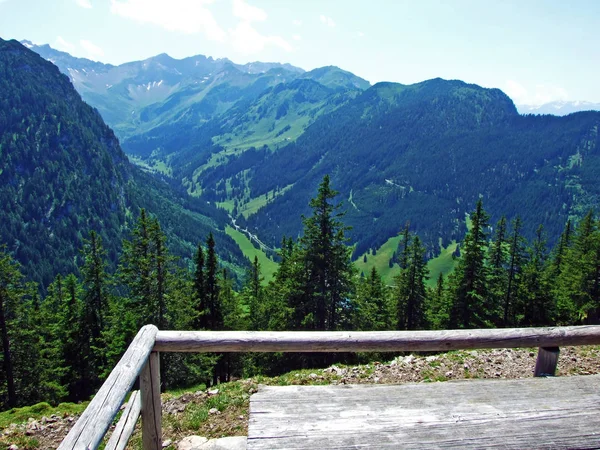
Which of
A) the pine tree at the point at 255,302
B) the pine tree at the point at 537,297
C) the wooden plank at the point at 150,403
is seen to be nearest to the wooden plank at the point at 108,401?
the wooden plank at the point at 150,403

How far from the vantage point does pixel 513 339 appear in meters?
5.84

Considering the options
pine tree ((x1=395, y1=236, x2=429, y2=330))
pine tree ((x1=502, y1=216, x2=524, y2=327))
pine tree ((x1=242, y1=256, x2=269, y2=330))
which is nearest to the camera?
pine tree ((x1=502, y1=216, x2=524, y2=327))

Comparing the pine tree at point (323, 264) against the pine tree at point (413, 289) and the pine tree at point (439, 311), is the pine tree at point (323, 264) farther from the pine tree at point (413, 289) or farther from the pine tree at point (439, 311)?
the pine tree at point (413, 289)

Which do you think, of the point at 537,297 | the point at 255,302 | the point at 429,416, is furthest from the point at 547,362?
the point at 255,302

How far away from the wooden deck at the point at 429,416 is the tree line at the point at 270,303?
22933 millimetres

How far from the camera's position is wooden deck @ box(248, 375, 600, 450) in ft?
12.4

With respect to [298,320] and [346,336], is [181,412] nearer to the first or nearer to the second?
[346,336]

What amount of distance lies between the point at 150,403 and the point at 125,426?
0.62 meters

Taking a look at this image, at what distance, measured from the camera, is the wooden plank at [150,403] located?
4.97 m

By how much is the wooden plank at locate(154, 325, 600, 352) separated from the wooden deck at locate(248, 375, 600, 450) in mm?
887

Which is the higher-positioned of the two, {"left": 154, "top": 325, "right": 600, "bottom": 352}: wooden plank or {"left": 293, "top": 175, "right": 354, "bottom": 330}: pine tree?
{"left": 154, "top": 325, "right": 600, "bottom": 352}: wooden plank

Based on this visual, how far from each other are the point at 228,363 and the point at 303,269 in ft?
47.5

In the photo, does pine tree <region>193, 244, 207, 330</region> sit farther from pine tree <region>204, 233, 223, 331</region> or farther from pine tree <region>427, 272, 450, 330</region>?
pine tree <region>427, 272, 450, 330</region>

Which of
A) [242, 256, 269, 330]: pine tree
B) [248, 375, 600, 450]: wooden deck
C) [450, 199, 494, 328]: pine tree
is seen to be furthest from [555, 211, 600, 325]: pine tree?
[248, 375, 600, 450]: wooden deck
